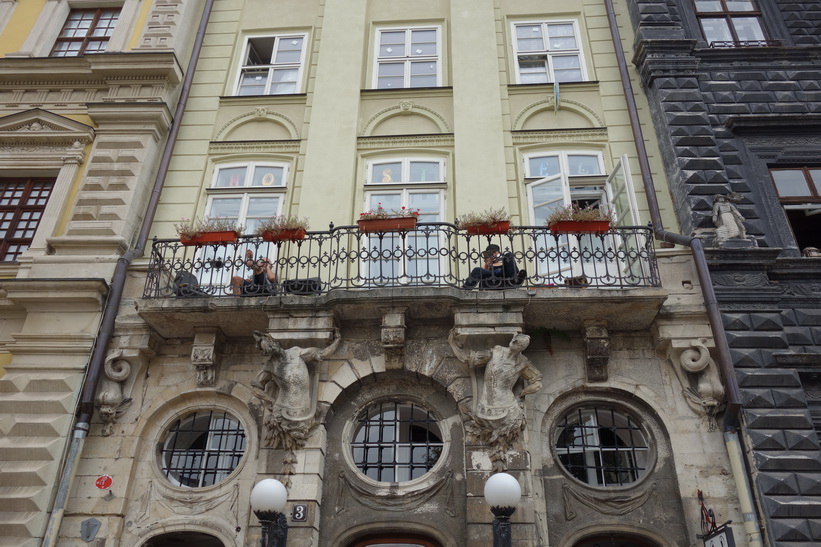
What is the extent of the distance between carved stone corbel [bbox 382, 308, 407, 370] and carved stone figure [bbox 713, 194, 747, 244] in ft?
16.4

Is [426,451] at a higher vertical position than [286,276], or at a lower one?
lower

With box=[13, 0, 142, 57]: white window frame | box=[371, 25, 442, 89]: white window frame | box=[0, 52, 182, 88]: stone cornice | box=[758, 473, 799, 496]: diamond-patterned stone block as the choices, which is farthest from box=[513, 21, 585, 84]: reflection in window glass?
box=[13, 0, 142, 57]: white window frame

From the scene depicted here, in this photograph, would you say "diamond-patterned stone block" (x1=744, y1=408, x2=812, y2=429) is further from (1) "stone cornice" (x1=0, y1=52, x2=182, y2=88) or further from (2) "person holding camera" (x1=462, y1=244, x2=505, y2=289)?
(1) "stone cornice" (x1=0, y1=52, x2=182, y2=88)

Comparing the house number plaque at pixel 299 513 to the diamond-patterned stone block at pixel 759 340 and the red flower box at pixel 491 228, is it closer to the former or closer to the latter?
the red flower box at pixel 491 228

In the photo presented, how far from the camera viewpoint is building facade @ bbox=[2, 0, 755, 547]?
859 centimetres

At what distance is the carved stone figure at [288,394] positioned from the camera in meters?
8.73

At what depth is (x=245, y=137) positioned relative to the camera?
12617mm

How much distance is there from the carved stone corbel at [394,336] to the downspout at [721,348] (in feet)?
14.2

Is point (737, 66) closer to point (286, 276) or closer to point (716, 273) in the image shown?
point (716, 273)

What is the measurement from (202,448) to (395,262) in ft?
13.1

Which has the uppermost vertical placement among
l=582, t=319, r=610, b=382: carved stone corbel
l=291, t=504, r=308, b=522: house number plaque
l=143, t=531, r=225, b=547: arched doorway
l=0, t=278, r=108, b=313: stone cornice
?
l=0, t=278, r=108, b=313: stone cornice

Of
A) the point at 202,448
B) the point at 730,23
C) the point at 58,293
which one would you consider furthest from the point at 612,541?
the point at 730,23

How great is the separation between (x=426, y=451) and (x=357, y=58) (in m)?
7.86

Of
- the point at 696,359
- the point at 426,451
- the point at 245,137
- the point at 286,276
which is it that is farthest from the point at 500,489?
the point at 245,137
